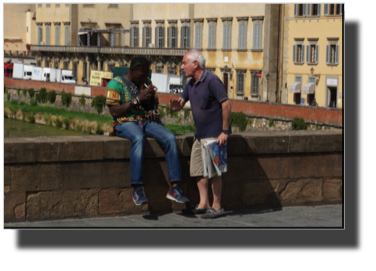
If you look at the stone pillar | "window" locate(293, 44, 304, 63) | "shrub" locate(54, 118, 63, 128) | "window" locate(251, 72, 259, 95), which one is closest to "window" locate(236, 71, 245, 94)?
"window" locate(251, 72, 259, 95)

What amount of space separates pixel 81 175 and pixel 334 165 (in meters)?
2.66

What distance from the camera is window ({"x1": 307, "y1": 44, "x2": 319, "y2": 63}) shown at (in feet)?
135

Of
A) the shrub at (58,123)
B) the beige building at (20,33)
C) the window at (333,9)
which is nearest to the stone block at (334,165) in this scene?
the window at (333,9)

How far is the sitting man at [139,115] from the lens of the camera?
6.54 m

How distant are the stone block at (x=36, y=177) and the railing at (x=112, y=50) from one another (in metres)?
43.3

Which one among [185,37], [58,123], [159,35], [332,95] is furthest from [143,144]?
[159,35]

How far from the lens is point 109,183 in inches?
264

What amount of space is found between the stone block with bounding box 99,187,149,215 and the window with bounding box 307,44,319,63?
35.2 m

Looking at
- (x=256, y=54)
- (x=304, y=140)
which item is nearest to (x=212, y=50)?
(x=256, y=54)

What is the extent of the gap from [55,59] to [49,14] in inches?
189

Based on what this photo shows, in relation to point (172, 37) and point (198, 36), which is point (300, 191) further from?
point (172, 37)

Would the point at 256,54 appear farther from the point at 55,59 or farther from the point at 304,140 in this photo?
the point at 304,140

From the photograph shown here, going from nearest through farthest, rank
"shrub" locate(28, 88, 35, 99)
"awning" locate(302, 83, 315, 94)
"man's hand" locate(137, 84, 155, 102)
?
"man's hand" locate(137, 84, 155, 102) → "awning" locate(302, 83, 315, 94) → "shrub" locate(28, 88, 35, 99)

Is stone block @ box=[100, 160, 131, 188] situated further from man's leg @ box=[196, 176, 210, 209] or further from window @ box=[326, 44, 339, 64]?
window @ box=[326, 44, 339, 64]
